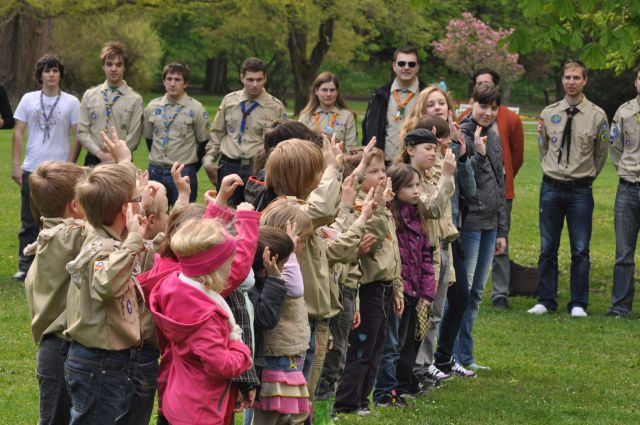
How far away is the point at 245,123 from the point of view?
11.7m

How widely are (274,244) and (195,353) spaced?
825 mm

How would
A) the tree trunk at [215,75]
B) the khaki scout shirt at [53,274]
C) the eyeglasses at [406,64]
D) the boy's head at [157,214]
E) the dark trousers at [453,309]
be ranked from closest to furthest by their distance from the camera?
1. the khaki scout shirt at [53,274]
2. the boy's head at [157,214]
3. the dark trousers at [453,309]
4. the eyeglasses at [406,64]
5. the tree trunk at [215,75]

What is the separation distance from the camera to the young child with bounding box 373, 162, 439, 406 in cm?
743

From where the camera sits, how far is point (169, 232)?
5.29m

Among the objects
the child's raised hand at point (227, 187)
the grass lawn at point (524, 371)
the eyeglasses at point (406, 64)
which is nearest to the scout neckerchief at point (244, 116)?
the eyeglasses at point (406, 64)

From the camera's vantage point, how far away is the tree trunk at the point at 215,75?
66.6 m

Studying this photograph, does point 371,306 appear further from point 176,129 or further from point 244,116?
point 176,129

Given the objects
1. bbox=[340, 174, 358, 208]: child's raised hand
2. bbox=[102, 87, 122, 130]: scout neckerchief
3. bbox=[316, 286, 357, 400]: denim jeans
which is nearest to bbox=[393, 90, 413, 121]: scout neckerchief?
bbox=[102, 87, 122, 130]: scout neckerchief

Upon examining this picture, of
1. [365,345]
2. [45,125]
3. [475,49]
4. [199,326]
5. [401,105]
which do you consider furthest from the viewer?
[475,49]

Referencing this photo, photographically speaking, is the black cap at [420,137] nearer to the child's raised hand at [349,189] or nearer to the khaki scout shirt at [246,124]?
the child's raised hand at [349,189]

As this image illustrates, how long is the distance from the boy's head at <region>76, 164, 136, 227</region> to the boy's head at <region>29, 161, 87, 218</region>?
376mm

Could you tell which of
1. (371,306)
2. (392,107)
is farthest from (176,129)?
(371,306)

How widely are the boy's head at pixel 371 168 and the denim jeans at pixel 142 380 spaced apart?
215 cm

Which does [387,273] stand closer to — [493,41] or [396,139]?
[396,139]
